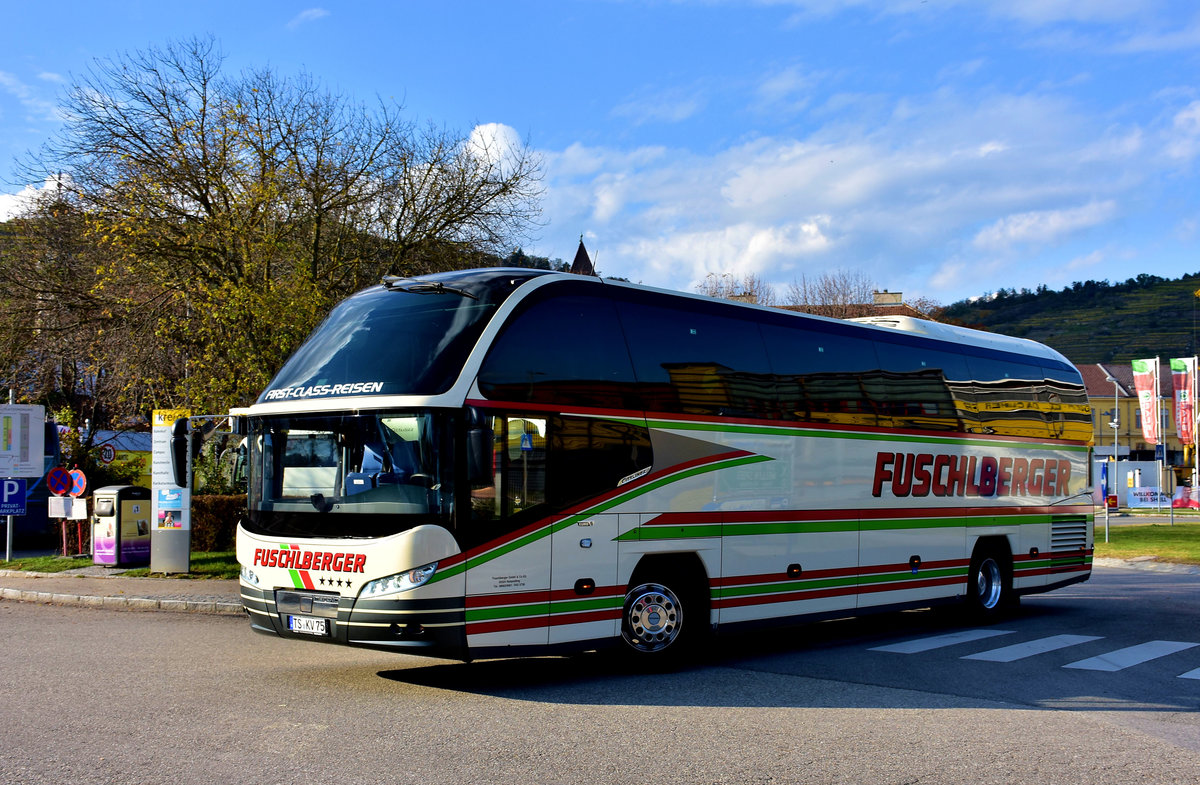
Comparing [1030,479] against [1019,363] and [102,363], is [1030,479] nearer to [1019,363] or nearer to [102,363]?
[1019,363]

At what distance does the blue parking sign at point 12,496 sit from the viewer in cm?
1869

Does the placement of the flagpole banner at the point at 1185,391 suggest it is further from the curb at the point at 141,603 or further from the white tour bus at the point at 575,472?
the curb at the point at 141,603

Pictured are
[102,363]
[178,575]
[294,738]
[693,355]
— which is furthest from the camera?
[102,363]

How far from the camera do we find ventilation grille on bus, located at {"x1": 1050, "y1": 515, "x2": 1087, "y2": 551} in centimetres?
1608

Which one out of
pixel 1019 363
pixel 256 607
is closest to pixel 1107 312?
pixel 1019 363

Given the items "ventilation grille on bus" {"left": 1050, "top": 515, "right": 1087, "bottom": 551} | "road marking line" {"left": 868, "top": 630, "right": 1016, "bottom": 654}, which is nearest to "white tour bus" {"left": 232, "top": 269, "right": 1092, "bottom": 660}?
"road marking line" {"left": 868, "top": 630, "right": 1016, "bottom": 654}

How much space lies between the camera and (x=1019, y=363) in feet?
51.9

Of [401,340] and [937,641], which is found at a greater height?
[401,340]

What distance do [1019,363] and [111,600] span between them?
1376 cm

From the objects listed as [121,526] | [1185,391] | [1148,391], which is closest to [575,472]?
[121,526]

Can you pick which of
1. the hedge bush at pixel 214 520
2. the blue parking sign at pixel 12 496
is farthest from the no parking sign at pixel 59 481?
the hedge bush at pixel 214 520

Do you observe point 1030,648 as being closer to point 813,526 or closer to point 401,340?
point 813,526

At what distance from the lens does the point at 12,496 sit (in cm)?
1881

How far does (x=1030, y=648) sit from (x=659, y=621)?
481 centimetres
